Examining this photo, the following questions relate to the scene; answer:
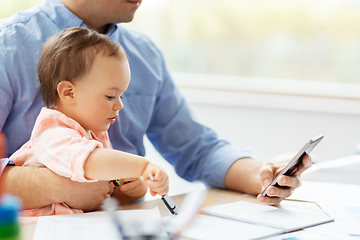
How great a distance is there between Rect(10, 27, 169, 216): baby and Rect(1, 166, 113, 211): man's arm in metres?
0.02

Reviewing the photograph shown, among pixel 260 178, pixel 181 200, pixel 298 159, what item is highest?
pixel 298 159

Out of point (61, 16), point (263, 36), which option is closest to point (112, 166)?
point (61, 16)

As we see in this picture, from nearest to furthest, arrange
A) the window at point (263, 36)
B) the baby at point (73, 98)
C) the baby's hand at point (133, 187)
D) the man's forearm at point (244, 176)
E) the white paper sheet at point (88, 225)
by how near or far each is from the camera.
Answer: the white paper sheet at point (88, 225), the baby at point (73, 98), the baby's hand at point (133, 187), the man's forearm at point (244, 176), the window at point (263, 36)

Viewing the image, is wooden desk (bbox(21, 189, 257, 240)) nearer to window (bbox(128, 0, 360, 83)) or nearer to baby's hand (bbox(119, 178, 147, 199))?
baby's hand (bbox(119, 178, 147, 199))

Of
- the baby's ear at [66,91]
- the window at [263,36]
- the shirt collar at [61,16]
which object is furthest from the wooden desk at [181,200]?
the window at [263,36]

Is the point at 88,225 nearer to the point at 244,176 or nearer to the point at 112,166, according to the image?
the point at 112,166

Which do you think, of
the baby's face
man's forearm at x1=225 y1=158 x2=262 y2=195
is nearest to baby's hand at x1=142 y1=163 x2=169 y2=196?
the baby's face

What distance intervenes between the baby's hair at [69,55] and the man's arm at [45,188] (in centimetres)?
17

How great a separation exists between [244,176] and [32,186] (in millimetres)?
546

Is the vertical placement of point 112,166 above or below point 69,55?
below

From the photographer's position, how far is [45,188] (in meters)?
0.76

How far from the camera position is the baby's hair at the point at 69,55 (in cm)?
80

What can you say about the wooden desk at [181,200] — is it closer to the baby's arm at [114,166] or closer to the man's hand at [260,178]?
the man's hand at [260,178]

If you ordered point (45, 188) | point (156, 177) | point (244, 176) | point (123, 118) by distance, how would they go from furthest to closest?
point (123, 118) → point (244, 176) → point (45, 188) → point (156, 177)
